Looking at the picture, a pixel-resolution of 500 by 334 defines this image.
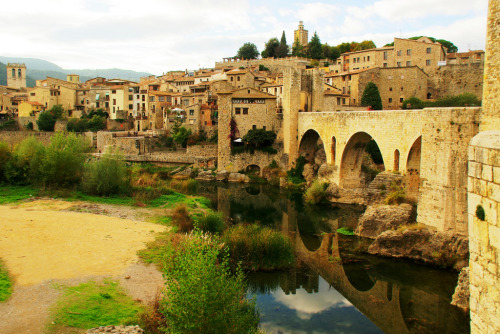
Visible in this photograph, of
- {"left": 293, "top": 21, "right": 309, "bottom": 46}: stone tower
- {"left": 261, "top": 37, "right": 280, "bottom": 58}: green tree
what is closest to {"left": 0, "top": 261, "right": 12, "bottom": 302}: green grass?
{"left": 261, "top": 37, "right": 280, "bottom": 58}: green tree

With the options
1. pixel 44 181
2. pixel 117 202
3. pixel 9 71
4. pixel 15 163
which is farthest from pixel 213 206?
pixel 9 71

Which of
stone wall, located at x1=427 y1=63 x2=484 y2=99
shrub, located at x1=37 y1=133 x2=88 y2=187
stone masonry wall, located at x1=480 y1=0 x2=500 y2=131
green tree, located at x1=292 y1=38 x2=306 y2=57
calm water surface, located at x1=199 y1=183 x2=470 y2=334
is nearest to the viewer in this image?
calm water surface, located at x1=199 y1=183 x2=470 y2=334

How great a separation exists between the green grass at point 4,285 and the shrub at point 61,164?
11.8 m

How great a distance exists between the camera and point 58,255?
43.4 ft

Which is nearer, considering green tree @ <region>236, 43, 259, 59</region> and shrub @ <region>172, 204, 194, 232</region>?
shrub @ <region>172, 204, 194, 232</region>

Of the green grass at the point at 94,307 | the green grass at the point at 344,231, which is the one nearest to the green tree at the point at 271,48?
the green grass at the point at 344,231

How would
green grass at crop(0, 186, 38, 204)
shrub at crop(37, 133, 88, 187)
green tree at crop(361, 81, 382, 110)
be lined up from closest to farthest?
green grass at crop(0, 186, 38, 204) < shrub at crop(37, 133, 88, 187) < green tree at crop(361, 81, 382, 110)

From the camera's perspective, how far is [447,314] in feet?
37.1

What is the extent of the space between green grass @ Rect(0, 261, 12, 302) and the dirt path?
0.15m

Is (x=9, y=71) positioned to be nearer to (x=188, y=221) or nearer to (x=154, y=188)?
(x=154, y=188)

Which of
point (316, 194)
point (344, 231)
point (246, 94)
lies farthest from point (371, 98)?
point (344, 231)

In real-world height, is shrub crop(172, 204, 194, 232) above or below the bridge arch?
below

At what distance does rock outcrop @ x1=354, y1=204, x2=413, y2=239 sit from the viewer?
1661cm

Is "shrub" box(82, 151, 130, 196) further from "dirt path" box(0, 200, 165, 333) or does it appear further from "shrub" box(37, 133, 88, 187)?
"dirt path" box(0, 200, 165, 333)
